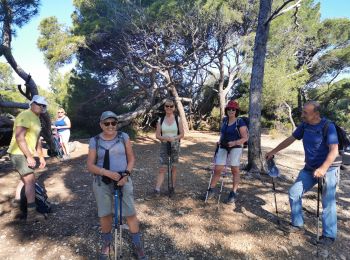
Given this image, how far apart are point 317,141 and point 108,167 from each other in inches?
103

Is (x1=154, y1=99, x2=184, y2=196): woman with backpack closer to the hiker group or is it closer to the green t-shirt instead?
the hiker group

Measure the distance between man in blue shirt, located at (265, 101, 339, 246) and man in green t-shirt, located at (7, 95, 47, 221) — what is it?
360cm

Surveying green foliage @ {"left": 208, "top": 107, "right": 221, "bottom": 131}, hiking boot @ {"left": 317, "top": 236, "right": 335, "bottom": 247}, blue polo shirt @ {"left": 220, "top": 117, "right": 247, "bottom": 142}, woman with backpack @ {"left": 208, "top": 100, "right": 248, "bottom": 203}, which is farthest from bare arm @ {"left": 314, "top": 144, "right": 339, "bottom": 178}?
green foliage @ {"left": 208, "top": 107, "right": 221, "bottom": 131}

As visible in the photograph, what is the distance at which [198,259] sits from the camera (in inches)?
137

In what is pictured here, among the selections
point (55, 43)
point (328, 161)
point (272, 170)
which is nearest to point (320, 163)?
point (328, 161)

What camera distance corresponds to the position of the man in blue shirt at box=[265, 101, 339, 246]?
3521mm

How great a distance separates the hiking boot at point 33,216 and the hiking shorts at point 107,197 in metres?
1.59

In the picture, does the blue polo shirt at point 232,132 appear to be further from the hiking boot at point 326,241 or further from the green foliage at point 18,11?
the green foliage at point 18,11

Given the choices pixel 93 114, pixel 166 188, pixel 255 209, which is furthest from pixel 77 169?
pixel 93 114

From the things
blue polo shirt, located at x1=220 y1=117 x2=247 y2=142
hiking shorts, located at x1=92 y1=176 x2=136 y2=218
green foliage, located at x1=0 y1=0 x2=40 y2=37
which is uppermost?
green foliage, located at x1=0 y1=0 x2=40 y2=37

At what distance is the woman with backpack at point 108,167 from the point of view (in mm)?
3041

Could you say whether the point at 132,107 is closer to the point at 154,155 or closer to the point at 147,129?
the point at 147,129

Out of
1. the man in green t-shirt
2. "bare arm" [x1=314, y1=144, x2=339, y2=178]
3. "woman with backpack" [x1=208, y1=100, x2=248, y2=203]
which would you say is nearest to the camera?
"bare arm" [x1=314, y1=144, x2=339, y2=178]

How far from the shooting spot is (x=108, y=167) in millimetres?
3062
